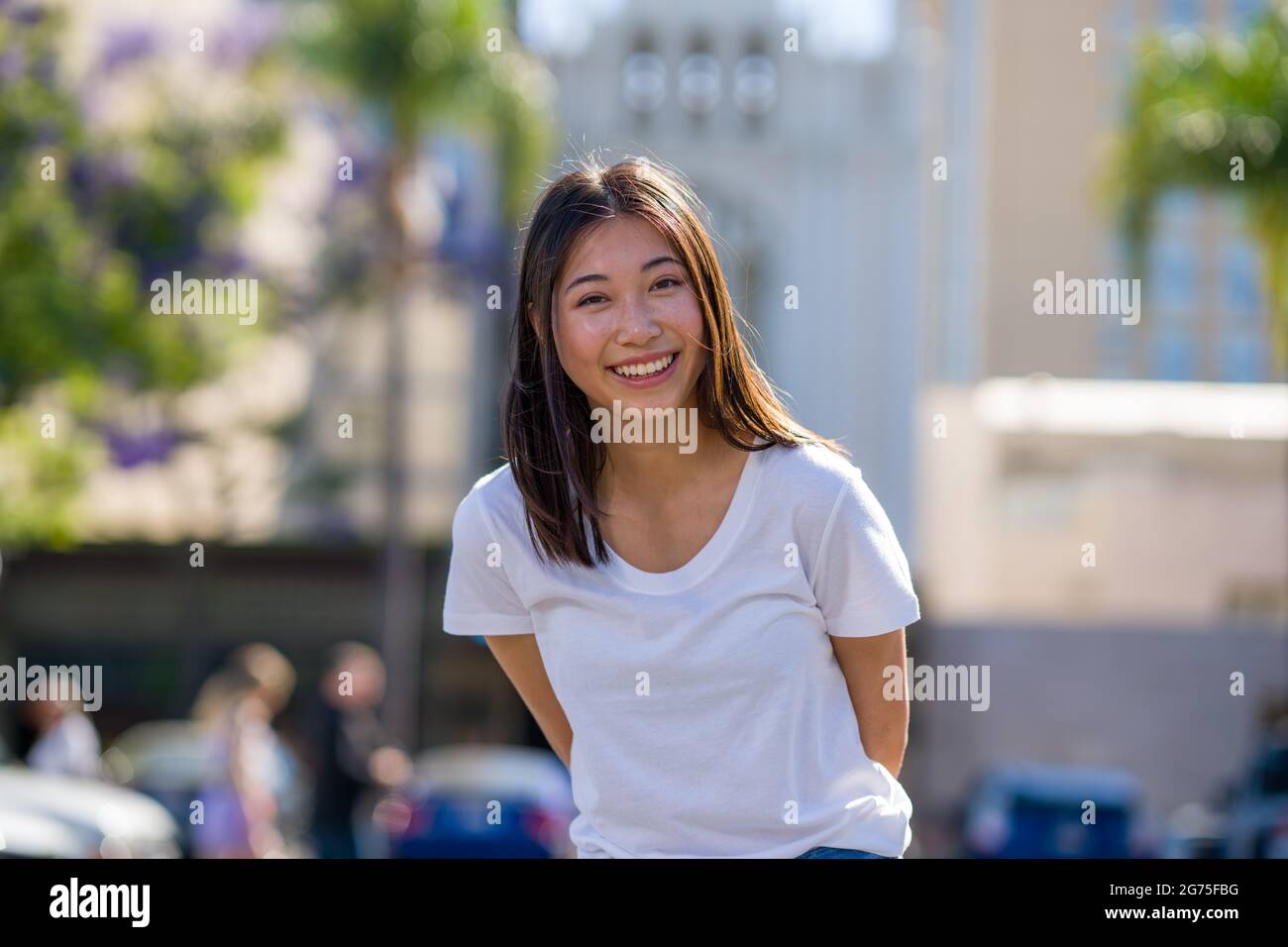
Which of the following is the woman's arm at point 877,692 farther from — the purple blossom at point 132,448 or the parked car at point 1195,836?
the purple blossom at point 132,448

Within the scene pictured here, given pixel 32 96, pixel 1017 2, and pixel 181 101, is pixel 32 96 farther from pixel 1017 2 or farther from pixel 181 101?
pixel 1017 2

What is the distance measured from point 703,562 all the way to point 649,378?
10.3 inches

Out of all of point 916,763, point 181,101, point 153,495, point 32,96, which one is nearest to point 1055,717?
point 916,763

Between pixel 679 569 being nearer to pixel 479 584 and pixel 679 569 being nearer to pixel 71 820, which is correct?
pixel 479 584

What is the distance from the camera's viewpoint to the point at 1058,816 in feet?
45.9

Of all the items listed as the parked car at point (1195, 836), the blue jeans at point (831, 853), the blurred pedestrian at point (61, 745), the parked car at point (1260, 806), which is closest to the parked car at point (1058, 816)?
the parked car at point (1195, 836)

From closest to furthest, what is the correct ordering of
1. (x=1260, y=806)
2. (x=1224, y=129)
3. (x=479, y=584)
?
(x=479, y=584)
(x=1260, y=806)
(x=1224, y=129)

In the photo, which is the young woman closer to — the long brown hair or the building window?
the long brown hair

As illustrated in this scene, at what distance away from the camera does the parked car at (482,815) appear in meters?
13.3

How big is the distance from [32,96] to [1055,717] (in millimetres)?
19084

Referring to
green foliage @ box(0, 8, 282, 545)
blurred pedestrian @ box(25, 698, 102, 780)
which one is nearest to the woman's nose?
blurred pedestrian @ box(25, 698, 102, 780)

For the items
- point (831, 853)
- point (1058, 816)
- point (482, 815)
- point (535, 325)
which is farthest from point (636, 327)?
point (1058, 816)

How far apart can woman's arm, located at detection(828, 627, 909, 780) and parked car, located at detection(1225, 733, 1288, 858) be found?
34.0ft

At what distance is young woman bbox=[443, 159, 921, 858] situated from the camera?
212 centimetres
